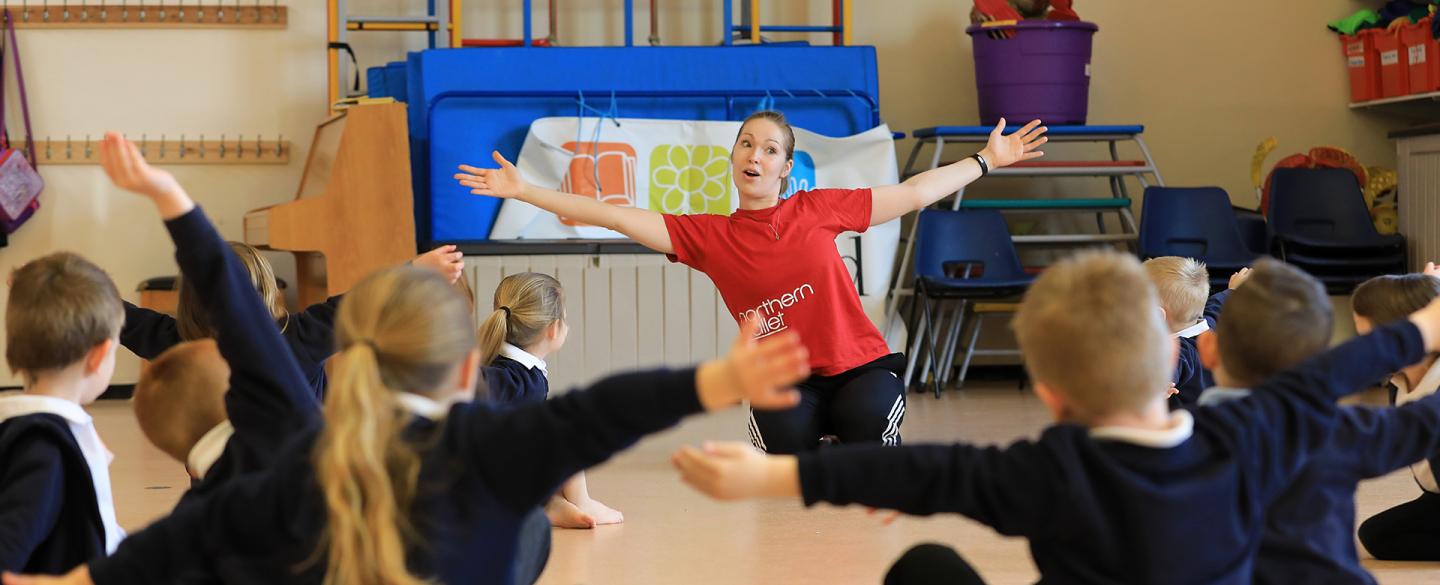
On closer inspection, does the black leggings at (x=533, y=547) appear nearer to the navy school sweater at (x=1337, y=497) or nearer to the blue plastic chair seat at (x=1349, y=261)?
the navy school sweater at (x=1337, y=497)

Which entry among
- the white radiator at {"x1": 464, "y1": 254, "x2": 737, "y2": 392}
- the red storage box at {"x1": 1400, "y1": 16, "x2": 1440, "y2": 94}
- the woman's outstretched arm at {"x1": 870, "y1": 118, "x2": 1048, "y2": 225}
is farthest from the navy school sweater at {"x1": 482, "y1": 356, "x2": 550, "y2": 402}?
the red storage box at {"x1": 1400, "y1": 16, "x2": 1440, "y2": 94}

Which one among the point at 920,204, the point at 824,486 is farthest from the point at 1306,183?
the point at 824,486

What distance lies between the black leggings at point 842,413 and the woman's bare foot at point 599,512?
38 centimetres

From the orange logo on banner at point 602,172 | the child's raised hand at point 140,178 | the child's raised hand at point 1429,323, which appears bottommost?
the child's raised hand at point 1429,323

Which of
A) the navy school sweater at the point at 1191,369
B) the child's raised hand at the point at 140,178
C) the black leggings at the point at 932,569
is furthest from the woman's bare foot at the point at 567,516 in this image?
the child's raised hand at the point at 140,178

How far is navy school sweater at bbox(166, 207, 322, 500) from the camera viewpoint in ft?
5.72

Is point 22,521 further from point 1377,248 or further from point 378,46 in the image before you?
point 1377,248

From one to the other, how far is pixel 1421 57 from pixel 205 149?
5.35m

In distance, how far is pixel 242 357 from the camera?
69.5 inches

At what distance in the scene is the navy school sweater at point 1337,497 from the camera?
1.71m

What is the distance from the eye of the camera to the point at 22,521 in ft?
5.79

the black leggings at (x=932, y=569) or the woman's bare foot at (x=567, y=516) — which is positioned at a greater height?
the black leggings at (x=932, y=569)

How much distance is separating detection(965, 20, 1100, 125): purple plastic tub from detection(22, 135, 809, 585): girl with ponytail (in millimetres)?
4664

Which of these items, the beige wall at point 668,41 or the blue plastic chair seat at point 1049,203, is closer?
the blue plastic chair seat at point 1049,203
